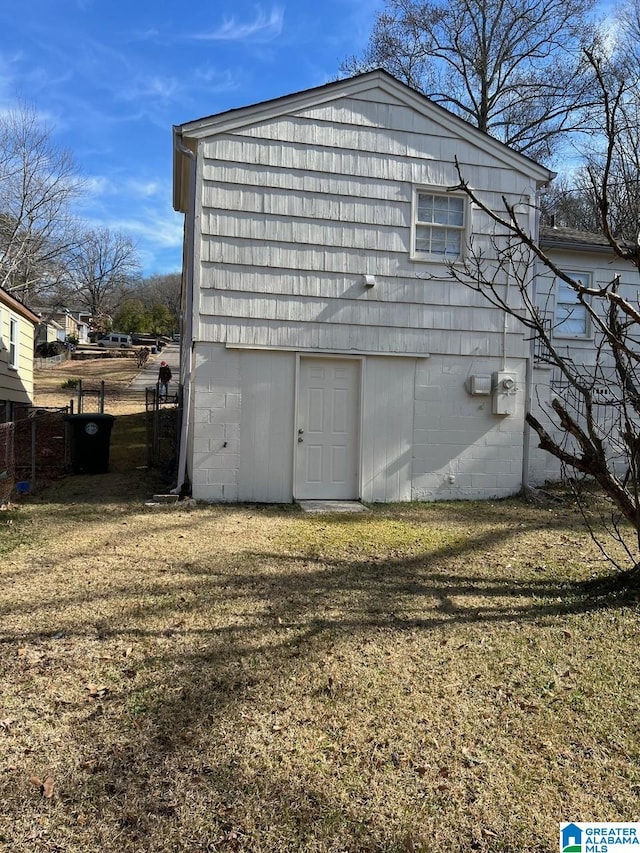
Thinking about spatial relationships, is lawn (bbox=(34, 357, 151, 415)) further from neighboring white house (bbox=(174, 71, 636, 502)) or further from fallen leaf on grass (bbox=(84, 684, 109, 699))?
fallen leaf on grass (bbox=(84, 684, 109, 699))

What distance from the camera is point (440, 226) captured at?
30.1 feet

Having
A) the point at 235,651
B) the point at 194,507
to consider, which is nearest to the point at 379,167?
the point at 194,507

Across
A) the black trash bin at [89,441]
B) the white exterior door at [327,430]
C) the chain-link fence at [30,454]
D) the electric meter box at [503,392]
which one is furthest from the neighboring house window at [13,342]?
the electric meter box at [503,392]

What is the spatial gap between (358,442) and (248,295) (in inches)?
103

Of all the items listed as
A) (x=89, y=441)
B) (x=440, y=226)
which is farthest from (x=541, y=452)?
(x=89, y=441)

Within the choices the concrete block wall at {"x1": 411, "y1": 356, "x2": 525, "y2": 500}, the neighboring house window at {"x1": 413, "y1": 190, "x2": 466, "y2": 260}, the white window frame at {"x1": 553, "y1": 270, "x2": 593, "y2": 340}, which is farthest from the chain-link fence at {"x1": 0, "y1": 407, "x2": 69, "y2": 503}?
the white window frame at {"x1": 553, "y1": 270, "x2": 593, "y2": 340}

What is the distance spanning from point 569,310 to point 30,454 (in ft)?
35.3

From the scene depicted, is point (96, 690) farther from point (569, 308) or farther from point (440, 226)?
point (569, 308)

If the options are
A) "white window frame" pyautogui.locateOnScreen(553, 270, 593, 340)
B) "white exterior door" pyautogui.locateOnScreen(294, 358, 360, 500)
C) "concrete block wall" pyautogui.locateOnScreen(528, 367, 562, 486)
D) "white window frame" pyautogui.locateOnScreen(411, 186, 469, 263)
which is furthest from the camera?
"white window frame" pyautogui.locateOnScreen(553, 270, 593, 340)

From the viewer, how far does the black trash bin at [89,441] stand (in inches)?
417

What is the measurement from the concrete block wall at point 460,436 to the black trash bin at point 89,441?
17.5ft

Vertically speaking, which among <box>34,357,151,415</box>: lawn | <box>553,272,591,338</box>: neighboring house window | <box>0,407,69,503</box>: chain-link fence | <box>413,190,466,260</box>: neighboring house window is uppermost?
<box>413,190,466,260</box>: neighboring house window

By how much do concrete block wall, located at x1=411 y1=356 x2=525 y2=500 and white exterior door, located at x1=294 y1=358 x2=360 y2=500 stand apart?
0.98m

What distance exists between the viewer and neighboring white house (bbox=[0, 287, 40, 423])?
12.9 metres
